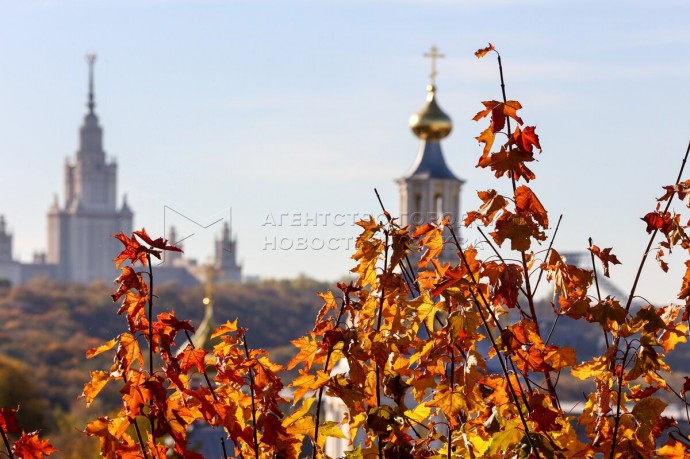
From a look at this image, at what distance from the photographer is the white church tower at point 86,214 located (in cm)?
15150

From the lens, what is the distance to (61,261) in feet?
500

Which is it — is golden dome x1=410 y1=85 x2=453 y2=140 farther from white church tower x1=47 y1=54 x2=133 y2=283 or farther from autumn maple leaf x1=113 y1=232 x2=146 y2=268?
white church tower x1=47 y1=54 x2=133 y2=283

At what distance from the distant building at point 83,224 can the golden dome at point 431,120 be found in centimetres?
11251

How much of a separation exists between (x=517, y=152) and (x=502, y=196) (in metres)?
0.09

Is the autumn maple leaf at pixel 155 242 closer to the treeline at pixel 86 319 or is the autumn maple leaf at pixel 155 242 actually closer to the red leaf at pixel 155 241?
the red leaf at pixel 155 241

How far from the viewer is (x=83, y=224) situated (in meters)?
154

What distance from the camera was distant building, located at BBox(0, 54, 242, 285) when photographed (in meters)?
150

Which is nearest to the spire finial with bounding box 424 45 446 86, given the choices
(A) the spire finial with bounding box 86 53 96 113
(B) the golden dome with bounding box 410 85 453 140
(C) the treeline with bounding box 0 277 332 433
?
(B) the golden dome with bounding box 410 85 453 140

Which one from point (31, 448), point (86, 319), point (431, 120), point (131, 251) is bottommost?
point (31, 448)

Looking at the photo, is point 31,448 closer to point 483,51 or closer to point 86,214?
point 483,51

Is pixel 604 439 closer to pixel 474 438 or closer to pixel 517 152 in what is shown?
pixel 474 438

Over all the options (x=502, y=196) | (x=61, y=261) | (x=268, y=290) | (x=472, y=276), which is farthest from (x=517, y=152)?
(x=61, y=261)

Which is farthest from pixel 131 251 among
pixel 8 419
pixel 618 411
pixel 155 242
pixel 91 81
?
pixel 91 81

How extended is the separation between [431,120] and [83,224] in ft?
400
